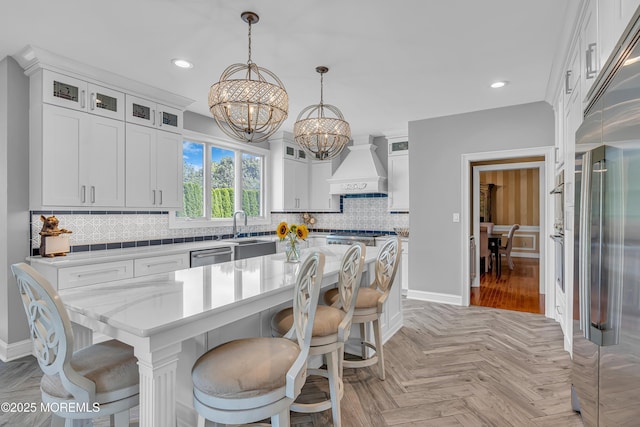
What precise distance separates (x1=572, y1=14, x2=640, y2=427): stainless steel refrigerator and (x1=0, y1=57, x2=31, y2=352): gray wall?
410cm

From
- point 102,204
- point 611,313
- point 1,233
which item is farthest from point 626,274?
point 1,233

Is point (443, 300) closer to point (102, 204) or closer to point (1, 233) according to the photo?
point (102, 204)

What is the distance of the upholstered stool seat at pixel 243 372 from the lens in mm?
1302

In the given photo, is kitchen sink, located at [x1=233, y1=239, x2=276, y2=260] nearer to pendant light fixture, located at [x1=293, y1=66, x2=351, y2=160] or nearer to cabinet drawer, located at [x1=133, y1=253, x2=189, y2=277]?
cabinet drawer, located at [x1=133, y1=253, x2=189, y2=277]

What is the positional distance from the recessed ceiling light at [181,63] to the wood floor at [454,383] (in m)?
2.80

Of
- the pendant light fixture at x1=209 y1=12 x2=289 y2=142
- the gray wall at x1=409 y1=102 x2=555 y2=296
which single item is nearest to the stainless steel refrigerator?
the pendant light fixture at x1=209 y1=12 x2=289 y2=142

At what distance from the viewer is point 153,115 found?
12.5ft

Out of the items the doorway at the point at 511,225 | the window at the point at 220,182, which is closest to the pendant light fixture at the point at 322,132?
the window at the point at 220,182

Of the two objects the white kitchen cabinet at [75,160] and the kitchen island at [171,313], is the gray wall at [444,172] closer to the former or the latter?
the kitchen island at [171,313]

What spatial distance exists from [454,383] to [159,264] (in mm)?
2937

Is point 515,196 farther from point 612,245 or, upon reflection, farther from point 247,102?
point 247,102

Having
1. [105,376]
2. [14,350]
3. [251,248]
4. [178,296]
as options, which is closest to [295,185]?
[251,248]

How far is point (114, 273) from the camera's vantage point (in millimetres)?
3164

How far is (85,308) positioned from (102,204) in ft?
7.63
